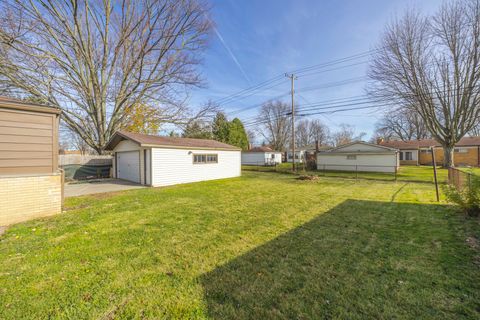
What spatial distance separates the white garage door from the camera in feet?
39.5

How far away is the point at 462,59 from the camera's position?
1343 centimetres

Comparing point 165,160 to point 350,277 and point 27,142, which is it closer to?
point 27,142

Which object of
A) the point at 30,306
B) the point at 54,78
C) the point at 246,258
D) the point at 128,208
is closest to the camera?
the point at 30,306

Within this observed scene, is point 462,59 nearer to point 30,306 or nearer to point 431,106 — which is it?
point 431,106

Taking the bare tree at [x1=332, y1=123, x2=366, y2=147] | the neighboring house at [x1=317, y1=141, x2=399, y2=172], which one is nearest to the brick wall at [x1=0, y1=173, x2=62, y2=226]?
the neighboring house at [x1=317, y1=141, x2=399, y2=172]

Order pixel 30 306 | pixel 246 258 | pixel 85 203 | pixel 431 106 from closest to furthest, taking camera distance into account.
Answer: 1. pixel 30 306
2. pixel 246 258
3. pixel 85 203
4. pixel 431 106

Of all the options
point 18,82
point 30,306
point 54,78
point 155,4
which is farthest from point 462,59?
point 18,82

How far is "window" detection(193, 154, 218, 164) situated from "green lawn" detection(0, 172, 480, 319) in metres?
8.02

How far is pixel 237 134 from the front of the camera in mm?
34156

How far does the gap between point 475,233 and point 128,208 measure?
8.56 meters

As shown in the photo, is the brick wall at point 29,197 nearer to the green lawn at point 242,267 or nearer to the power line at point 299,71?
the green lawn at point 242,267

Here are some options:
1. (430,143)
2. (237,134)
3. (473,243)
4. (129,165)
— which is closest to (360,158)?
(430,143)

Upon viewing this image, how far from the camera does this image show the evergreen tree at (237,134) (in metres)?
33.2

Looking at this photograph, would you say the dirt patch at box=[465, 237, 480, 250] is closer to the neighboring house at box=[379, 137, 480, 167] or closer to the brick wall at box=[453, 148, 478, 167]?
the neighboring house at box=[379, 137, 480, 167]
